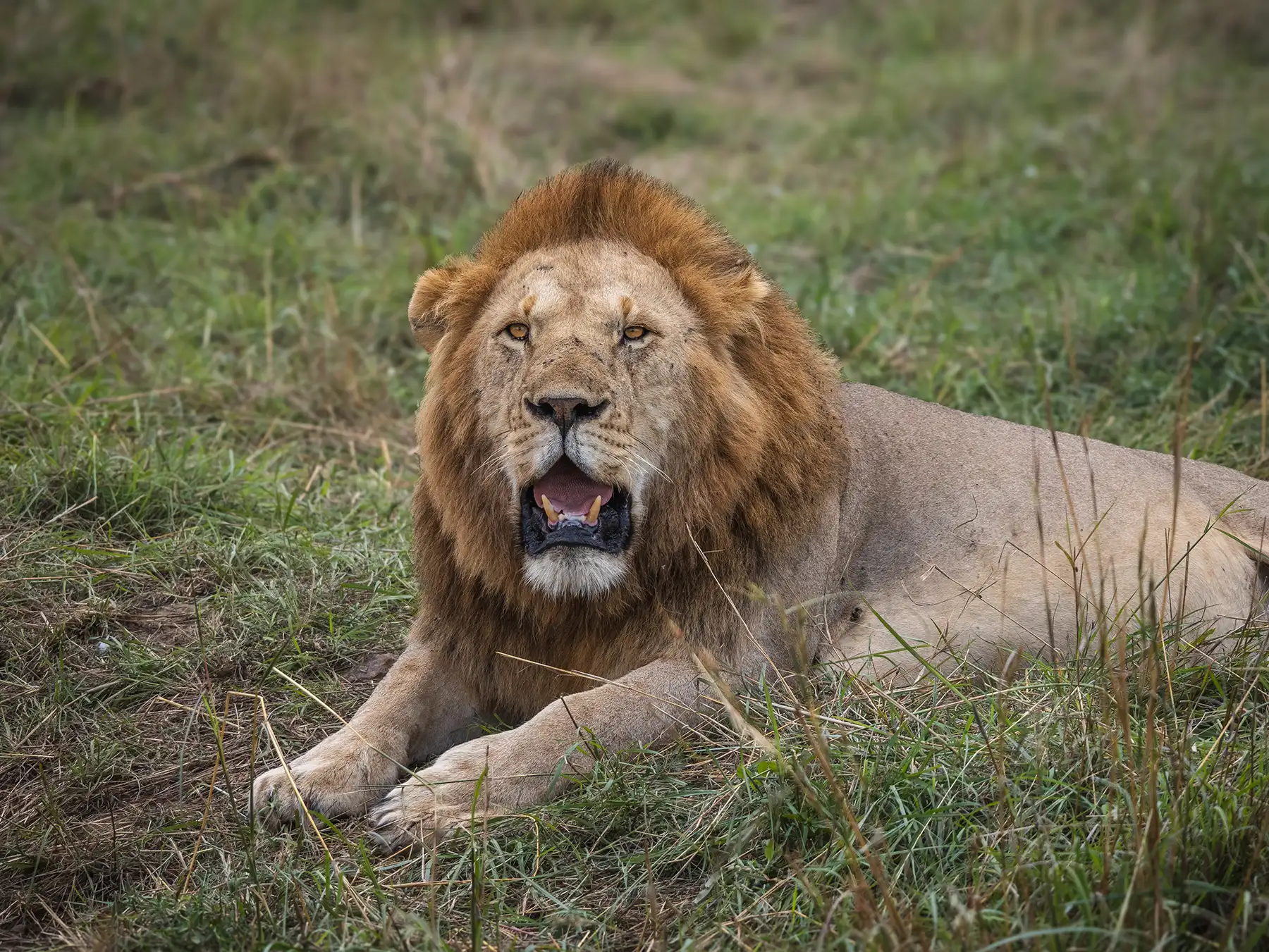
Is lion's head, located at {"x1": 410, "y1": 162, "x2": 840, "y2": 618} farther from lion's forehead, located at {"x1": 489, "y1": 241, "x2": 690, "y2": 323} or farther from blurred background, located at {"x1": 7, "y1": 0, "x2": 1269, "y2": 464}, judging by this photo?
blurred background, located at {"x1": 7, "y1": 0, "x2": 1269, "y2": 464}

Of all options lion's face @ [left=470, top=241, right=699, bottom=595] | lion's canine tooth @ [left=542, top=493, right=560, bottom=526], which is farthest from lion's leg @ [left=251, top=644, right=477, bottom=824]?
lion's canine tooth @ [left=542, top=493, right=560, bottom=526]

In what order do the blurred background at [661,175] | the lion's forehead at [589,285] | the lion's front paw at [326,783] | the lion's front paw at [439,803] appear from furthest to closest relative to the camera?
the blurred background at [661,175], the lion's forehead at [589,285], the lion's front paw at [326,783], the lion's front paw at [439,803]

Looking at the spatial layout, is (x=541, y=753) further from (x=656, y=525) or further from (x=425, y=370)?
(x=425, y=370)

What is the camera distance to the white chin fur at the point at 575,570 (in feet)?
11.2

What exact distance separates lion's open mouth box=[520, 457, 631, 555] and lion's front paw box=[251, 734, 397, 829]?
631mm

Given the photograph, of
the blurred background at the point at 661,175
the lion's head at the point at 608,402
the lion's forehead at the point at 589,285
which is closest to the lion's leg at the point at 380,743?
the lion's head at the point at 608,402

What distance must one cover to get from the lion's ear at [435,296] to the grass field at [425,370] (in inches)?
40.6

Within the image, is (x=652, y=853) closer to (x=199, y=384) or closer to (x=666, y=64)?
Answer: (x=199, y=384)

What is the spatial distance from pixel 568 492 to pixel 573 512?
51 millimetres

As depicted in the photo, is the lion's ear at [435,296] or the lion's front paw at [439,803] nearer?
the lion's front paw at [439,803]

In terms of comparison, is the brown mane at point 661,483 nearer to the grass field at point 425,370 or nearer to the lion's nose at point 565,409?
the lion's nose at point 565,409

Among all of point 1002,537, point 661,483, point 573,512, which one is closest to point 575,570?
point 573,512

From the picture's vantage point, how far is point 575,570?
3.43 m

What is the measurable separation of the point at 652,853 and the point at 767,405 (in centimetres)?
118
